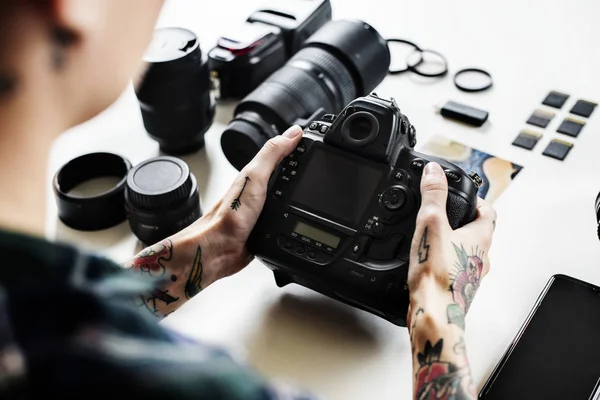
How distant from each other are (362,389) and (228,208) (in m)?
0.25

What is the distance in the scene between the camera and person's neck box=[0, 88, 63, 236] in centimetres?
39

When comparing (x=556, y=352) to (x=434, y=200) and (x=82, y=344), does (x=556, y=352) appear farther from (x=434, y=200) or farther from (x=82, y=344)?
(x=82, y=344)

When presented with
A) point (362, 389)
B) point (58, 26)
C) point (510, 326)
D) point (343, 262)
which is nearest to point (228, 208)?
point (343, 262)

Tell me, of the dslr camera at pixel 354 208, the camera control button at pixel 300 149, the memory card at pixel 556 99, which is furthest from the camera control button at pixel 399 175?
the memory card at pixel 556 99

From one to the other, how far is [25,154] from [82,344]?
6.0 inches

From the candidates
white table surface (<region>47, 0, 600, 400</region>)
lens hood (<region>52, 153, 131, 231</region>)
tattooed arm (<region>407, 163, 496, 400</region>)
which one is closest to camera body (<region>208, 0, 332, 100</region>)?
white table surface (<region>47, 0, 600, 400</region>)

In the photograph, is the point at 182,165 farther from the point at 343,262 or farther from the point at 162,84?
the point at 343,262

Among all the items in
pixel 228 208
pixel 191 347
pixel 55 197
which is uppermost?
pixel 191 347

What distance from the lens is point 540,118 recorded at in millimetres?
1135

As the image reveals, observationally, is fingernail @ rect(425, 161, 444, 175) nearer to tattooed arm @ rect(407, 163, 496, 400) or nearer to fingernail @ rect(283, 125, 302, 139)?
tattooed arm @ rect(407, 163, 496, 400)

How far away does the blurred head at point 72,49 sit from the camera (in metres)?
0.35

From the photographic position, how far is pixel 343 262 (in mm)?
785

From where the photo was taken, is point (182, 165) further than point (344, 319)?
Yes

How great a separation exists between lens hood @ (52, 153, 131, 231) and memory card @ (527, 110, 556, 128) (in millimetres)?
615
